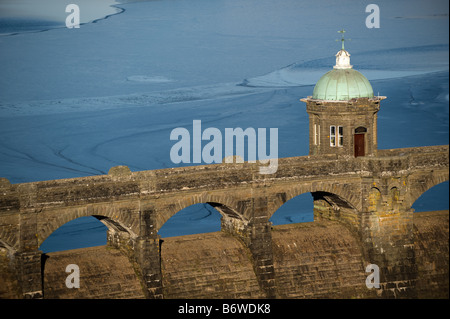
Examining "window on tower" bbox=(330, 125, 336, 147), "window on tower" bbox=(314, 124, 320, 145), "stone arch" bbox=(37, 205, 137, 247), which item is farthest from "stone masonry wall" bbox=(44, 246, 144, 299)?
"window on tower" bbox=(330, 125, 336, 147)

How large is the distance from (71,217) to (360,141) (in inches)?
994

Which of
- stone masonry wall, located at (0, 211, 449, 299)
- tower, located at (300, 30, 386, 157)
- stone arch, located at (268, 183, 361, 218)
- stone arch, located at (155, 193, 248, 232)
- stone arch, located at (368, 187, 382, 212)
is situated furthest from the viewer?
tower, located at (300, 30, 386, 157)

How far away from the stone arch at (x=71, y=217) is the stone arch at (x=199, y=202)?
2.32 metres

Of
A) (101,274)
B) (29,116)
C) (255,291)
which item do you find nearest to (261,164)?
(255,291)

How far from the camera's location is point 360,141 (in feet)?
279

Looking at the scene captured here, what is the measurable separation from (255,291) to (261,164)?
9427 mm

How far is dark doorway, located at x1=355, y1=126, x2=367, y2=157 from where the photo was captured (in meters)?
84.8

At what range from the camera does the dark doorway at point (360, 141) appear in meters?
84.8

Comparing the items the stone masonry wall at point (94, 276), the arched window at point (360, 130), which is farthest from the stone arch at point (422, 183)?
the stone masonry wall at point (94, 276)

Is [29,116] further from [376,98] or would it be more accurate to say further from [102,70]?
[376,98]

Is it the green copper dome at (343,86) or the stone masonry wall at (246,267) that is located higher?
the green copper dome at (343,86)

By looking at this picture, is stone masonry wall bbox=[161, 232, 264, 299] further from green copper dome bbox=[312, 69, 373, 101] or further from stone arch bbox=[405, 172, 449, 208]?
stone arch bbox=[405, 172, 449, 208]

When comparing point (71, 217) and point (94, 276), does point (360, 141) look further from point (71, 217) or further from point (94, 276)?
point (71, 217)

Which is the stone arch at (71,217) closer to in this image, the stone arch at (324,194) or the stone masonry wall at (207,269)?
the stone masonry wall at (207,269)
